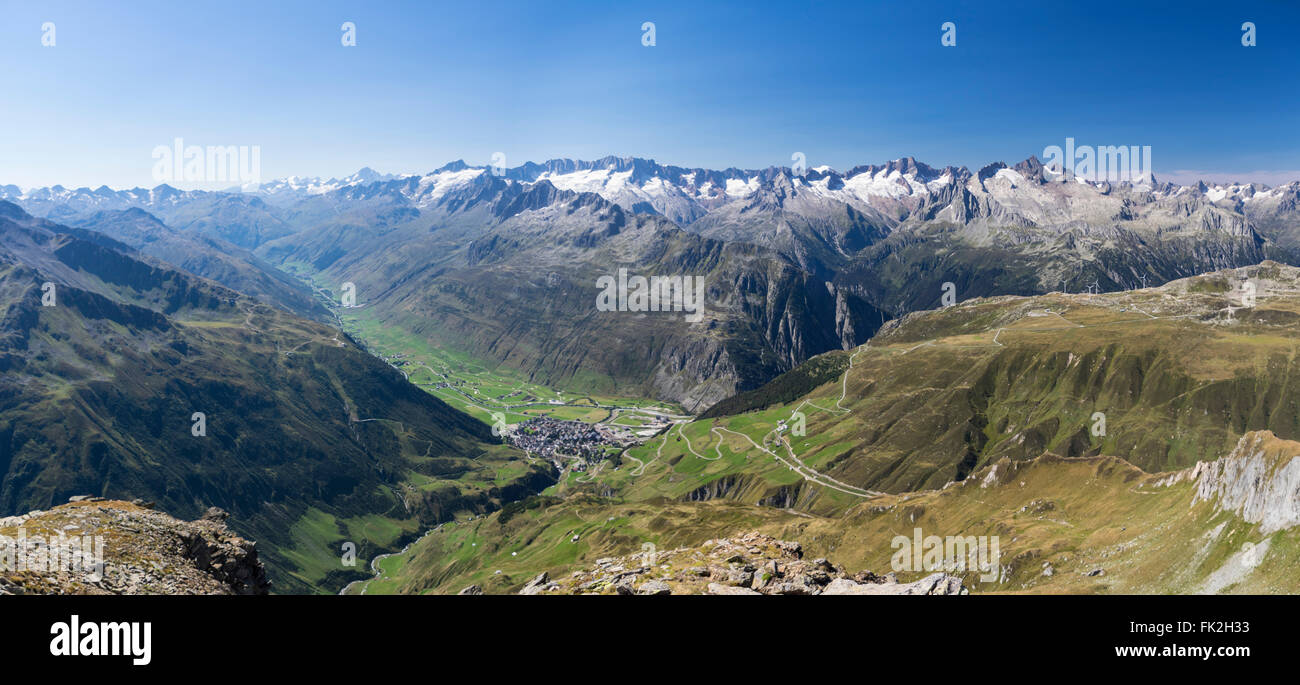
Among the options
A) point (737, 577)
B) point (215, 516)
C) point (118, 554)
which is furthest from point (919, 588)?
point (215, 516)

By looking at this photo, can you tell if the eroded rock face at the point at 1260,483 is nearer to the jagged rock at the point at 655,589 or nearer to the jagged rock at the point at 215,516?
the jagged rock at the point at 655,589

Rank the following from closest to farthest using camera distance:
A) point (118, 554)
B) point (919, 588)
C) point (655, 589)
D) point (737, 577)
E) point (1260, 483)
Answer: point (919, 588)
point (655, 589)
point (118, 554)
point (737, 577)
point (1260, 483)

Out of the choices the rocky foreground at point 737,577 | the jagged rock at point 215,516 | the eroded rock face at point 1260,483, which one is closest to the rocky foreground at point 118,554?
the jagged rock at point 215,516

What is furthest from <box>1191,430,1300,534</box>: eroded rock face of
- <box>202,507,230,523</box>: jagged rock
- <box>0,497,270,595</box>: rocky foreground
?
<box>202,507,230,523</box>: jagged rock

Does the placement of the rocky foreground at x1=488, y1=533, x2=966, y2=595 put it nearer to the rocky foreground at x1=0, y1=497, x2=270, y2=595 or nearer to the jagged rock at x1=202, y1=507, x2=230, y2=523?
the rocky foreground at x1=0, y1=497, x2=270, y2=595

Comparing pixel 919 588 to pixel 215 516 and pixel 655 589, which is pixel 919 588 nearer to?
pixel 655 589

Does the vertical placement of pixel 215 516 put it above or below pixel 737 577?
below
